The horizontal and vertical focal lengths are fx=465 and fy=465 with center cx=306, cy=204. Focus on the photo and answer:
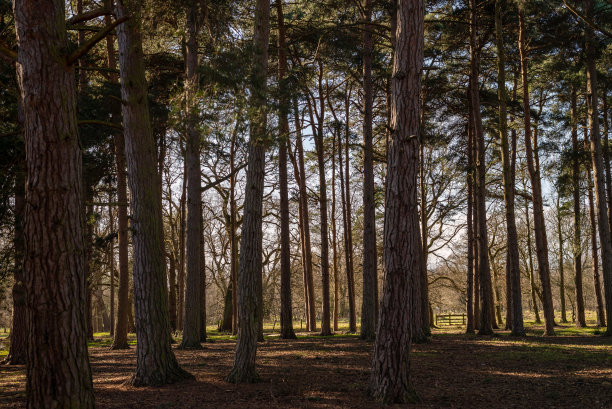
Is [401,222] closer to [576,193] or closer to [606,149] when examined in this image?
[606,149]

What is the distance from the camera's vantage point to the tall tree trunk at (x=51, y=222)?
4.21 metres

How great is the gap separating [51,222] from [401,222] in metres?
4.18

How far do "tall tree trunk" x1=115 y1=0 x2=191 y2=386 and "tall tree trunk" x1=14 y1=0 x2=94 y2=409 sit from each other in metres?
2.82

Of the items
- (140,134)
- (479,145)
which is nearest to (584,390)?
(140,134)

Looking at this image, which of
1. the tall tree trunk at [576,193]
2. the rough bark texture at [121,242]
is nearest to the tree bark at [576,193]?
the tall tree trunk at [576,193]

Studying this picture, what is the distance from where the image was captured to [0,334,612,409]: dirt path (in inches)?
252

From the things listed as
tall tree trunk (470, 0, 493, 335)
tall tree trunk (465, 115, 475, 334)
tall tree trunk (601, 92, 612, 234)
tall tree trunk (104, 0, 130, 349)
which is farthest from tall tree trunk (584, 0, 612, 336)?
tall tree trunk (104, 0, 130, 349)

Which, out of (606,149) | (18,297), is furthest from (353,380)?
(606,149)

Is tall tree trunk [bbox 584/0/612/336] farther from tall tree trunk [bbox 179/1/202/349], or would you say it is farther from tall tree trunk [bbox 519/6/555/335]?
tall tree trunk [bbox 179/1/202/349]

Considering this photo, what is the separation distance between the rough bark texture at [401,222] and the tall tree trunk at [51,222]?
364cm

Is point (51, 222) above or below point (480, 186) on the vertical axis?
below

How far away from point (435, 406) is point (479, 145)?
39.0 feet

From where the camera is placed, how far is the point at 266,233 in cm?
2709

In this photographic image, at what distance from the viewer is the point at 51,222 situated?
4.28 m
